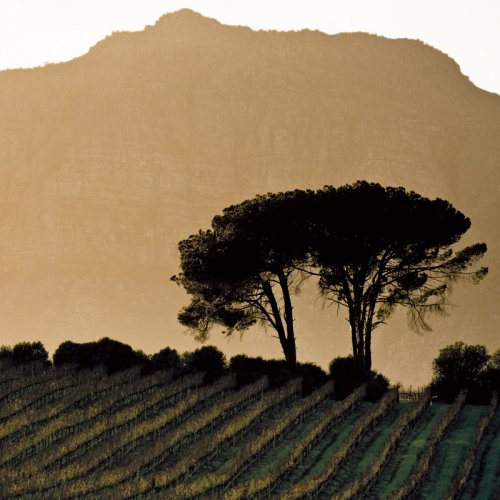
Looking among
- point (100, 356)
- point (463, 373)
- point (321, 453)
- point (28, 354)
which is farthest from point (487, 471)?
point (28, 354)

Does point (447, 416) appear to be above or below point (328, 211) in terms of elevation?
below

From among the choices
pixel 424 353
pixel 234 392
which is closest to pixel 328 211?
pixel 234 392

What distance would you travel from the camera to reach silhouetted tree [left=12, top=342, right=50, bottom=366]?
176 ft

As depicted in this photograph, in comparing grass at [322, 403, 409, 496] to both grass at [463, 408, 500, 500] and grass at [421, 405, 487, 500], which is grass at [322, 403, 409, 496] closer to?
grass at [421, 405, 487, 500]

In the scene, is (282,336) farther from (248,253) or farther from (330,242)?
(330,242)

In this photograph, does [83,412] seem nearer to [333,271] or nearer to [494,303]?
[333,271]

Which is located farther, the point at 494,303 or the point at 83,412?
the point at 494,303

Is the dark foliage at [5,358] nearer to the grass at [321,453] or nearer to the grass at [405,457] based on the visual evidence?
the grass at [321,453]

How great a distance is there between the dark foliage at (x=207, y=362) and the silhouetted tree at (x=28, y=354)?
7.91 m

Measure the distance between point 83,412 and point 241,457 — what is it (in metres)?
10.0

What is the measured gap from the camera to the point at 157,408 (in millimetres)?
42281

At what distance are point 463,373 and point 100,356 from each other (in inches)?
727

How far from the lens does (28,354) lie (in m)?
54.1

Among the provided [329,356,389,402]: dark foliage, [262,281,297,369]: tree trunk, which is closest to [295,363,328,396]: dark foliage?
[329,356,389,402]: dark foliage
